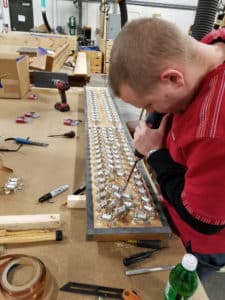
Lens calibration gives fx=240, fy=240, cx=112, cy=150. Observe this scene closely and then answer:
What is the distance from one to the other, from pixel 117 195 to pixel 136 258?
0.18 m

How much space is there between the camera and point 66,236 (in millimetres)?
631

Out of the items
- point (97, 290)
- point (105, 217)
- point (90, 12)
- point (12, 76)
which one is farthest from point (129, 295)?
point (90, 12)

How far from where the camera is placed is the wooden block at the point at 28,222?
0.62 metres

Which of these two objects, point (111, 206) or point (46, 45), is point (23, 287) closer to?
point (111, 206)

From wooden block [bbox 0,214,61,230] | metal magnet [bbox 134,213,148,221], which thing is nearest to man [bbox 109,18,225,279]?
metal magnet [bbox 134,213,148,221]

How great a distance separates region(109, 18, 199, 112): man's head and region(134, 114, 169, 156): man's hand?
8.5 inches

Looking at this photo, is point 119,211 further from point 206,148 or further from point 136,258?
point 206,148

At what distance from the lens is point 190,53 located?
1.63ft

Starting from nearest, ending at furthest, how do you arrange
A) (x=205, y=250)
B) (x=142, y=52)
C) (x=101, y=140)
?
(x=142, y=52)
(x=205, y=250)
(x=101, y=140)

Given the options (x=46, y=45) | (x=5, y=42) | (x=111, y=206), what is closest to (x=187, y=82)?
(x=111, y=206)

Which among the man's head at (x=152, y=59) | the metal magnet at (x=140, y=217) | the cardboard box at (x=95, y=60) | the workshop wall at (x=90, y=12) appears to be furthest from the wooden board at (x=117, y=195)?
the workshop wall at (x=90, y=12)

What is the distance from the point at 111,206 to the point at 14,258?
266 millimetres

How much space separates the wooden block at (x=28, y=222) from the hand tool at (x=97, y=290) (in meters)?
0.17

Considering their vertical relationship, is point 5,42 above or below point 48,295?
above
